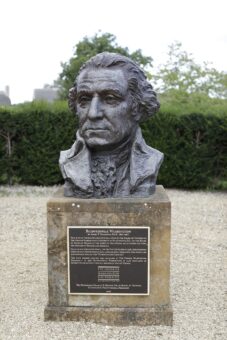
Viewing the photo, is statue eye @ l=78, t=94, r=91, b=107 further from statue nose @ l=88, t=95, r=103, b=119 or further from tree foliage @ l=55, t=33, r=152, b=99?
tree foliage @ l=55, t=33, r=152, b=99

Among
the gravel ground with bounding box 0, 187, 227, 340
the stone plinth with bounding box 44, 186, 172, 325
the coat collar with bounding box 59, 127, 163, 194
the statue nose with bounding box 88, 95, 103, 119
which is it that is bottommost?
the gravel ground with bounding box 0, 187, 227, 340

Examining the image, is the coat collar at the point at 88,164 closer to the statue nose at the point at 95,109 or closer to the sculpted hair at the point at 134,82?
the sculpted hair at the point at 134,82

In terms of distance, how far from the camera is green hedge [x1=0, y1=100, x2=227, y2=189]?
10.4 metres

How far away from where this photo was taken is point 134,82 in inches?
151

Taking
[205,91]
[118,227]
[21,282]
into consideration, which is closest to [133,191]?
[118,227]

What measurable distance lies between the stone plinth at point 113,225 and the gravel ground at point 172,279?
96 millimetres

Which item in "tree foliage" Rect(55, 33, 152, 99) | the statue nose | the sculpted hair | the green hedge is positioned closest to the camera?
the statue nose

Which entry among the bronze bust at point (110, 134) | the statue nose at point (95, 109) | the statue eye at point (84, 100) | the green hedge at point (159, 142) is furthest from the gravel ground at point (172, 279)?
the statue eye at point (84, 100)

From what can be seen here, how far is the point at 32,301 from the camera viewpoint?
431 centimetres

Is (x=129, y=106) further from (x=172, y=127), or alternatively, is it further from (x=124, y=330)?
(x=172, y=127)

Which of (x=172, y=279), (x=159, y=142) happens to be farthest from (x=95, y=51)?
(x=172, y=279)

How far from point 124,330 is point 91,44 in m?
24.0

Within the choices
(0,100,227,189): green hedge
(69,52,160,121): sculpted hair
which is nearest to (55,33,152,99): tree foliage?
(0,100,227,189): green hedge

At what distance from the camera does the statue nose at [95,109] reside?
3.63m
